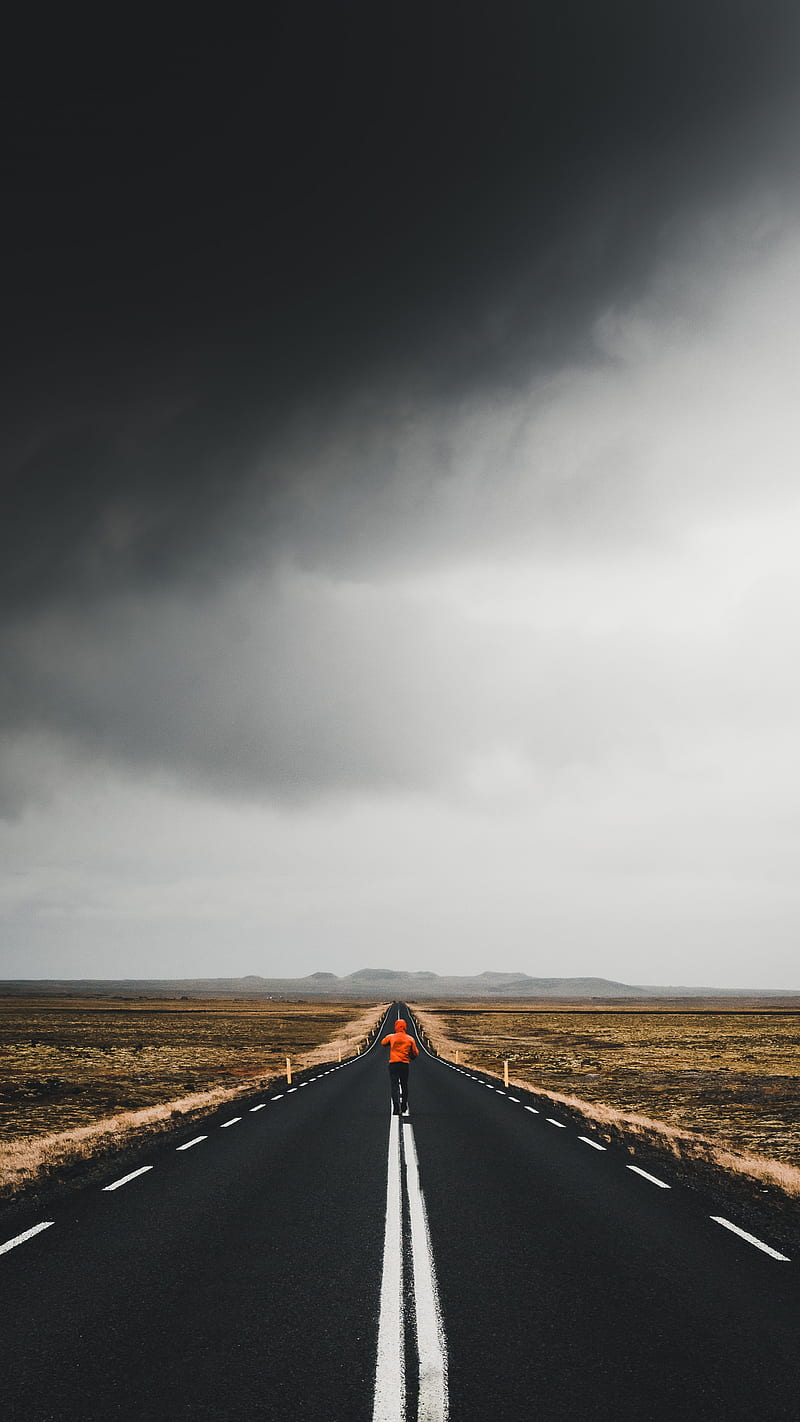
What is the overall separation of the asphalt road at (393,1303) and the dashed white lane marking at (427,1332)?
22 millimetres

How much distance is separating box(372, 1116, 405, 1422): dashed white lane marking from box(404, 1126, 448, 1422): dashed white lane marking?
0.12 m

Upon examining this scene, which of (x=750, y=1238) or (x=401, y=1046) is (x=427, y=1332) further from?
(x=401, y=1046)

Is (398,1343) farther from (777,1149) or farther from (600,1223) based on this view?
(777,1149)

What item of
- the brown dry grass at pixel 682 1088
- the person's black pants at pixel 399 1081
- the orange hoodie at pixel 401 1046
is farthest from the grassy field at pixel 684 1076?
the orange hoodie at pixel 401 1046

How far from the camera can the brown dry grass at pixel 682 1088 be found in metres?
15.2

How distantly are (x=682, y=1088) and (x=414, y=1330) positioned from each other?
2571 cm

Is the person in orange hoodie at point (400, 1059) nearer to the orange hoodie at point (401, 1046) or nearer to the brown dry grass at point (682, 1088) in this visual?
the orange hoodie at point (401, 1046)

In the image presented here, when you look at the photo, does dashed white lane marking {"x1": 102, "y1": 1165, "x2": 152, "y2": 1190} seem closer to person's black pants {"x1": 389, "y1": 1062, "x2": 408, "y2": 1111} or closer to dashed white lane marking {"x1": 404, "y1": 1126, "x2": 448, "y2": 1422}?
dashed white lane marking {"x1": 404, "y1": 1126, "x2": 448, "y2": 1422}

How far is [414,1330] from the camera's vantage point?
5742 mm

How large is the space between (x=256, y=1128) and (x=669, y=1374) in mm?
12382

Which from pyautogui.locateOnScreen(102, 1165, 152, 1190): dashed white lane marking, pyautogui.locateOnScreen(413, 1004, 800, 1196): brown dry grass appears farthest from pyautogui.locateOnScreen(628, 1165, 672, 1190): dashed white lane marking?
pyautogui.locateOnScreen(102, 1165, 152, 1190): dashed white lane marking

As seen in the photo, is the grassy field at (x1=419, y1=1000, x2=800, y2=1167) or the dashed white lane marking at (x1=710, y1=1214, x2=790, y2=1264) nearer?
the dashed white lane marking at (x1=710, y1=1214, x2=790, y2=1264)

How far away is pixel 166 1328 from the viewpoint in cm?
575

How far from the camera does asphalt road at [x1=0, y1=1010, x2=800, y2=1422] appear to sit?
480cm
